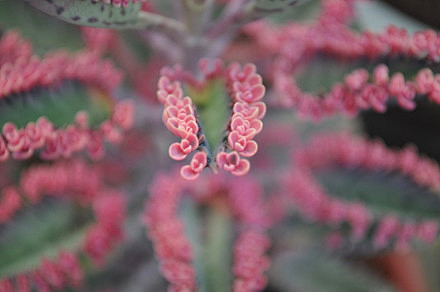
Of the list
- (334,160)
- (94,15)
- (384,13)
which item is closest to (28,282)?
(94,15)

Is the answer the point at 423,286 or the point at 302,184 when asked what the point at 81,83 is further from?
the point at 423,286

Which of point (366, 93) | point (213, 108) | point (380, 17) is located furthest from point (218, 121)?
point (380, 17)

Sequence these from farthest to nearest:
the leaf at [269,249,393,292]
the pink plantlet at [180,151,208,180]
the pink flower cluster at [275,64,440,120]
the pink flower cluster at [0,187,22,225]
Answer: the leaf at [269,249,393,292] → the pink flower cluster at [0,187,22,225] → the pink flower cluster at [275,64,440,120] → the pink plantlet at [180,151,208,180]

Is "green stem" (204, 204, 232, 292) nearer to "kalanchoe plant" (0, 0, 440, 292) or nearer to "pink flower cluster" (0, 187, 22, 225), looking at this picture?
"kalanchoe plant" (0, 0, 440, 292)

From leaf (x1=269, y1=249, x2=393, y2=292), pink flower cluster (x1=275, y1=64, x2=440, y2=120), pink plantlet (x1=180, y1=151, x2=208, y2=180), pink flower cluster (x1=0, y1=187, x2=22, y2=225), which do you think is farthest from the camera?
leaf (x1=269, y1=249, x2=393, y2=292)

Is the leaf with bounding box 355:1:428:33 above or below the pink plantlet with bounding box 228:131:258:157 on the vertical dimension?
below

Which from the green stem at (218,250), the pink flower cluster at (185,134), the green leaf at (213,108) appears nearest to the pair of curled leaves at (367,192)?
the green stem at (218,250)

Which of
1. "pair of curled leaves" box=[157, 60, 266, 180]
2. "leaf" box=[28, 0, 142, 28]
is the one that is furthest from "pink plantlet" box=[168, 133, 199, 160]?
"leaf" box=[28, 0, 142, 28]
